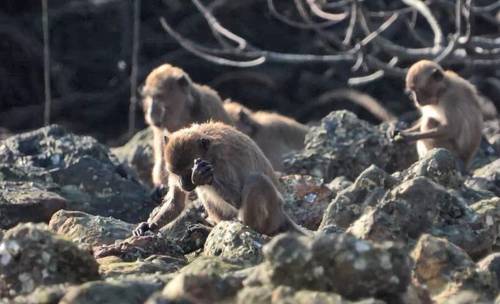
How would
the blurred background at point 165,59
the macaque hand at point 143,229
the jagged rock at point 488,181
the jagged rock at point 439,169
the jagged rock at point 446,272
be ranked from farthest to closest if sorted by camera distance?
1. the blurred background at point 165,59
2. the jagged rock at point 488,181
3. the jagged rock at point 439,169
4. the macaque hand at point 143,229
5. the jagged rock at point 446,272

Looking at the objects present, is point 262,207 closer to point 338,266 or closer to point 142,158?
point 338,266

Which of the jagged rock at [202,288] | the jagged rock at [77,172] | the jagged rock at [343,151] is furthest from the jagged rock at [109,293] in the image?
the jagged rock at [343,151]

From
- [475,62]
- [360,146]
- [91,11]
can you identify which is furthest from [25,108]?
[360,146]

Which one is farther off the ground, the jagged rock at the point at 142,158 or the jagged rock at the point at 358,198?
the jagged rock at the point at 358,198

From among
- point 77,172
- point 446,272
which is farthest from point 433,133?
point 446,272

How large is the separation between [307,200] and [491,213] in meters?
1.93

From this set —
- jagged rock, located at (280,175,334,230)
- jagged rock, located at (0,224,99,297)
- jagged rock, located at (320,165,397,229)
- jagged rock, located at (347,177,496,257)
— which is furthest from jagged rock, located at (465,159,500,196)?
jagged rock, located at (0,224,99,297)

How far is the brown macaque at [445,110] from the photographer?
476 inches

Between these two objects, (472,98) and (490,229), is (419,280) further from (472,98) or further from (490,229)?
(472,98)

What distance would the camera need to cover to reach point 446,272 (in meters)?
5.70

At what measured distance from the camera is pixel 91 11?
1836 cm

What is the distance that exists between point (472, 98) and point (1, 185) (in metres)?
4.96

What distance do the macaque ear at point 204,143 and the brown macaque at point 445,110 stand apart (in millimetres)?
3782

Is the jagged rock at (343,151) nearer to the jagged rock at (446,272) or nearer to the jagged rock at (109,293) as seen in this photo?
the jagged rock at (446,272)
